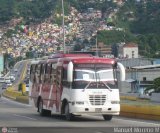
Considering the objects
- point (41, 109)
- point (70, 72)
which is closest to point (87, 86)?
point (70, 72)

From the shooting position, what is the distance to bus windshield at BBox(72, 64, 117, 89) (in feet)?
79.3

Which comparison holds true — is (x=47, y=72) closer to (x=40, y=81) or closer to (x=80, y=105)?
(x=40, y=81)

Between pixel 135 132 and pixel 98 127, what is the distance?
3475 mm

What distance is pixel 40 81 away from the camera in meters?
29.1

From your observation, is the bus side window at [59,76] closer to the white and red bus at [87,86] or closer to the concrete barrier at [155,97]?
the white and red bus at [87,86]

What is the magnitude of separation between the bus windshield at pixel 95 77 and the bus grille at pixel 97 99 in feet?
1.19

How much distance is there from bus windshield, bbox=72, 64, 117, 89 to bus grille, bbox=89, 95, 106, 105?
364 mm

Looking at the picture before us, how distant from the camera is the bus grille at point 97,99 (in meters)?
24.1

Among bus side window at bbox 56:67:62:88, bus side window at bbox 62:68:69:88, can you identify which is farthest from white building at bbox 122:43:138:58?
bus side window at bbox 62:68:69:88

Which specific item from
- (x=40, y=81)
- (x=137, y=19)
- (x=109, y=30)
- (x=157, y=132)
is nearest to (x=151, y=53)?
(x=109, y=30)

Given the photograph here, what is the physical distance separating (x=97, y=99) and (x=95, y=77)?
0.89 metres

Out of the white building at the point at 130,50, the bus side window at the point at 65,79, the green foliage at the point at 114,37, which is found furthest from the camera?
the green foliage at the point at 114,37

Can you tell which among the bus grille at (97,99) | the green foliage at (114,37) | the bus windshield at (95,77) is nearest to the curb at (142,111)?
the bus windshield at (95,77)

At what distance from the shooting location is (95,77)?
957 inches
